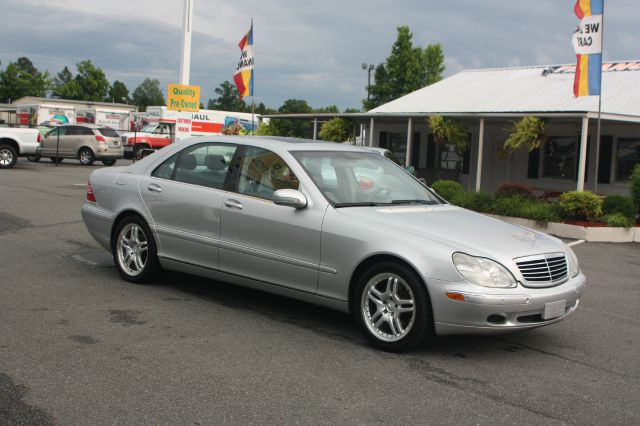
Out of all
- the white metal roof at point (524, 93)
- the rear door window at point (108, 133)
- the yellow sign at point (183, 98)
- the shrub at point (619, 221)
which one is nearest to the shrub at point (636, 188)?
the shrub at point (619, 221)

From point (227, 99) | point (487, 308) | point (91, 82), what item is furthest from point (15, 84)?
point (487, 308)

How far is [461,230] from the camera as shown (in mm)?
5594

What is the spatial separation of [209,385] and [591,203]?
39.2ft

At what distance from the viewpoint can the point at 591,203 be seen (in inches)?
577

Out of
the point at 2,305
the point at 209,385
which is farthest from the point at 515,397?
the point at 2,305

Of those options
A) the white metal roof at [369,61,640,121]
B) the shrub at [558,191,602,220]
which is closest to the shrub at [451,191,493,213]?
the shrub at [558,191,602,220]

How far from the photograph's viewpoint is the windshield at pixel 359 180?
6.15 m

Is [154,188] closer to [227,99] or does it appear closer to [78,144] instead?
[78,144]

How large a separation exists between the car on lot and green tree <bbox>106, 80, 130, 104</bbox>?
4675 inches

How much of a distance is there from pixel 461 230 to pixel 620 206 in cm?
1023

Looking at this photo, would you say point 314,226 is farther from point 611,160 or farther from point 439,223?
point 611,160

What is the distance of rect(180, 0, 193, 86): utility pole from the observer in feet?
95.2

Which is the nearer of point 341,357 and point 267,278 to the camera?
point 341,357

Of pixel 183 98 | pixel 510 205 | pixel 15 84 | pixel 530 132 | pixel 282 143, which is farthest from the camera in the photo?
pixel 15 84
